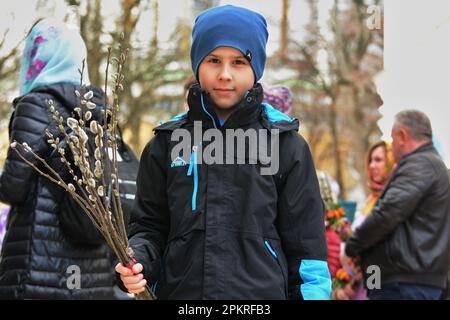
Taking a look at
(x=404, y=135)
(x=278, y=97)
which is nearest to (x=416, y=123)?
(x=404, y=135)

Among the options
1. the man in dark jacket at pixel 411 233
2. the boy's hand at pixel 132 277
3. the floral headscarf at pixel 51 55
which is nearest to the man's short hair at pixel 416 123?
the man in dark jacket at pixel 411 233

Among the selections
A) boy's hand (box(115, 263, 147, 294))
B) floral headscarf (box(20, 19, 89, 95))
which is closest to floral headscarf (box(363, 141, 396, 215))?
floral headscarf (box(20, 19, 89, 95))

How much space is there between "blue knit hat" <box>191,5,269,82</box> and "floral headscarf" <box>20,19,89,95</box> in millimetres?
1572

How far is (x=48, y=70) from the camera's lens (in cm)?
414

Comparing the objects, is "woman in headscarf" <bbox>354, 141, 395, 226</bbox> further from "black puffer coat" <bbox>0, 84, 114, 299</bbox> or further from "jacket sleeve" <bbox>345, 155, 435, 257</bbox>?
"black puffer coat" <bbox>0, 84, 114, 299</bbox>

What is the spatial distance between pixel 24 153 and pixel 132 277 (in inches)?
64.3

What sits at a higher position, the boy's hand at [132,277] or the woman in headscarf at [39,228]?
the woman in headscarf at [39,228]

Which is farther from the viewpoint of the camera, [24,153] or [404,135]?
[404,135]

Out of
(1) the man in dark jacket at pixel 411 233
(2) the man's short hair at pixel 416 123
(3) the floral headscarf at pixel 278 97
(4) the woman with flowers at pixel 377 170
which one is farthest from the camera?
(4) the woman with flowers at pixel 377 170

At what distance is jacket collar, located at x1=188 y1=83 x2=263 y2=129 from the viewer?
261 cm

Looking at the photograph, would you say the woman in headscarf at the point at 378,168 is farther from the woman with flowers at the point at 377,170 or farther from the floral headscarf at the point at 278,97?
the floral headscarf at the point at 278,97

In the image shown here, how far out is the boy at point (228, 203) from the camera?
8.23ft

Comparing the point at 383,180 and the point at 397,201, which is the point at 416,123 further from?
the point at 383,180

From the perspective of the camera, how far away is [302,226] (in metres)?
2.57
